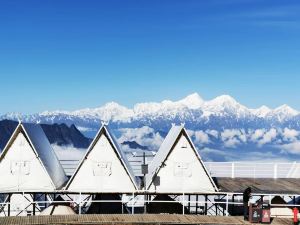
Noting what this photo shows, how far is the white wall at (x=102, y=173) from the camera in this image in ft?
143

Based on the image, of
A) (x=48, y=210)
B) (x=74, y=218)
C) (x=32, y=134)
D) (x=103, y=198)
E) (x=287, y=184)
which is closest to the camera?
(x=74, y=218)

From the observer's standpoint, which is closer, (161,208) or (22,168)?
(22,168)

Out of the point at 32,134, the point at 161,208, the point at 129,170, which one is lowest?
the point at 161,208

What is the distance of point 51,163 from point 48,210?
5592mm

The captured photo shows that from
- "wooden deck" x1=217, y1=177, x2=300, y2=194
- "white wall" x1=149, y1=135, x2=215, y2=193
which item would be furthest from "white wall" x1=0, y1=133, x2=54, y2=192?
"wooden deck" x1=217, y1=177, x2=300, y2=194

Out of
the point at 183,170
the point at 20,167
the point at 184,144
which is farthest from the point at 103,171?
the point at 184,144

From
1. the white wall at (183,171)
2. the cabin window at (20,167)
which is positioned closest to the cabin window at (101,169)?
the white wall at (183,171)

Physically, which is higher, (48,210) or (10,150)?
(10,150)

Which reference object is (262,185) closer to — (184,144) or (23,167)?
(184,144)

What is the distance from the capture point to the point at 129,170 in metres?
44.3

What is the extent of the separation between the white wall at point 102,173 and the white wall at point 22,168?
2.93 metres

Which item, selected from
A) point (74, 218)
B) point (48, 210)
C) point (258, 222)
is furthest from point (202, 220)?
point (48, 210)

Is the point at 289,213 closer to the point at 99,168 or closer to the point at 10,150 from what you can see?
the point at 99,168

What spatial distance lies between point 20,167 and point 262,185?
20791 mm
